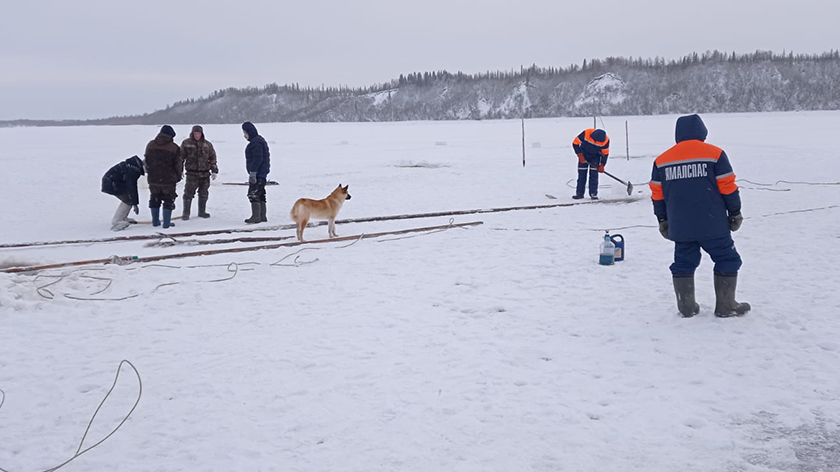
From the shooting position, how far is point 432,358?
4.40 metres

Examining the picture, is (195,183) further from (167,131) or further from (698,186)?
(698,186)

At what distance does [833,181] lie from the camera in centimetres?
1413

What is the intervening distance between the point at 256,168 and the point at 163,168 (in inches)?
56.8

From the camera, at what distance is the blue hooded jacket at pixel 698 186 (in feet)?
15.6

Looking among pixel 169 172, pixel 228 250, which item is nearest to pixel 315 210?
pixel 228 250

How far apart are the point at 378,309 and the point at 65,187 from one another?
14044 millimetres

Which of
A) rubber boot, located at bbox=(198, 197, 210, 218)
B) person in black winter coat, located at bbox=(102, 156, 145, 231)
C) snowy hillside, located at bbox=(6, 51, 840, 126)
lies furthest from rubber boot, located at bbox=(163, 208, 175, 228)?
snowy hillside, located at bbox=(6, 51, 840, 126)

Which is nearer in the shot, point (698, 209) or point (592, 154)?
point (698, 209)

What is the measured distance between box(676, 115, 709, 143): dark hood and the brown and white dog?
4806 mm

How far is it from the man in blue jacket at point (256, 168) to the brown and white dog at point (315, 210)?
1611mm

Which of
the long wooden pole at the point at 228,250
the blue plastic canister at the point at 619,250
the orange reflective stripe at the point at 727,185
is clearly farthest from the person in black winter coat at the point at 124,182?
the orange reflective stripe at the point at 727,185

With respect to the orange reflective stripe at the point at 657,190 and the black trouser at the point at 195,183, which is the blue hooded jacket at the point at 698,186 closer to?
the orange reflective stripe at the point at 657,190

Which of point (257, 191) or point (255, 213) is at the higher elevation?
point (257, 191)

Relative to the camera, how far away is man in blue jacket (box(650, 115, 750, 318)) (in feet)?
15.6
